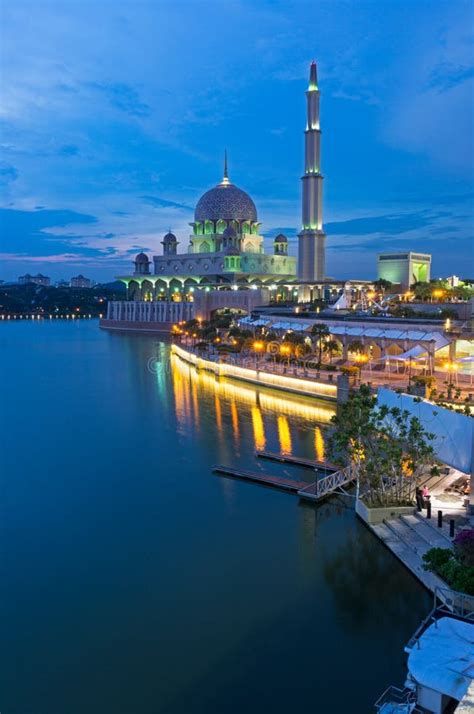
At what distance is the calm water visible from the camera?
397 inches

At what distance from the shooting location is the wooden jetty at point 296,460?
20.2 m

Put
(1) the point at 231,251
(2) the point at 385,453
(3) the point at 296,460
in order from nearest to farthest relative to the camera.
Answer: (2) the point at 385,453 < (3) the point at 296,460 < (1) the point at 231,251

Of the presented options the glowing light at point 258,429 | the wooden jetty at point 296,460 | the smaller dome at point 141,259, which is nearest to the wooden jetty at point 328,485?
the wooden jetty at point 296,460

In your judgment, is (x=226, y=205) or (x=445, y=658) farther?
(x=226, y=205)

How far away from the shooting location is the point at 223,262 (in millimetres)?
79625

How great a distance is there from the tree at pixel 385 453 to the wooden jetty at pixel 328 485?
0.82 metres

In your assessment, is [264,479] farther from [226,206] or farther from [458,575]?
[226,206]

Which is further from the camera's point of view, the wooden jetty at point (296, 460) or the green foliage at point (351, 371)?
the green foliage at point (351, 371)

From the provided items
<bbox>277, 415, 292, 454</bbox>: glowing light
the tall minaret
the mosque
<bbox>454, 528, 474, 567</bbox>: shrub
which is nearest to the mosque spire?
the tall minaret

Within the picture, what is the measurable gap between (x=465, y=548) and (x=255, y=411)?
719 inches

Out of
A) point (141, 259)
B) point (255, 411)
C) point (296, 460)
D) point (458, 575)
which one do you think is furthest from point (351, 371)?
point (141, 259)

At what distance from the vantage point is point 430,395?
26.3m

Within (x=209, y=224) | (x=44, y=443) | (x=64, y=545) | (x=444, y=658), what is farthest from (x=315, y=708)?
(x=209, y=224)

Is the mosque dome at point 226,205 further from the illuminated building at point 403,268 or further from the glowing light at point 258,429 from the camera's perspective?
the glowing light at point 258,429
